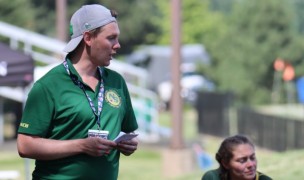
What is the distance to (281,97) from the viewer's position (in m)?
53.3

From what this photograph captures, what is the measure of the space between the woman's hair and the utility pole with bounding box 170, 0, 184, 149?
12063 mm

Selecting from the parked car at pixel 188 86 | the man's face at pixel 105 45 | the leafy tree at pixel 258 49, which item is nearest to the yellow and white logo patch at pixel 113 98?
the man's face at pixel 105 45

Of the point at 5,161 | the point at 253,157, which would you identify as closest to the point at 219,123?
the point at 5,161

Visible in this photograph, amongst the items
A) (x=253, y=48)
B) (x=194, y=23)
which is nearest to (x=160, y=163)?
(x=253, y=48)

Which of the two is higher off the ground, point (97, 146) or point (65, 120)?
point (65, 120)

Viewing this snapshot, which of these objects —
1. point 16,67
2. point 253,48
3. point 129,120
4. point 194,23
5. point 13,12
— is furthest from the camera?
point 194,23

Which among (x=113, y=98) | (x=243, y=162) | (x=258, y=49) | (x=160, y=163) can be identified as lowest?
(x=160, y=163)

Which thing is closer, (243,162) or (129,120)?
(129,120)

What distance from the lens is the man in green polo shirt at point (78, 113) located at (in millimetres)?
4086

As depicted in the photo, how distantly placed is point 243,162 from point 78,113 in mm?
1285

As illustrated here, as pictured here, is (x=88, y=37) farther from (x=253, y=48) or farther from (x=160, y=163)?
(x=253, y=48)

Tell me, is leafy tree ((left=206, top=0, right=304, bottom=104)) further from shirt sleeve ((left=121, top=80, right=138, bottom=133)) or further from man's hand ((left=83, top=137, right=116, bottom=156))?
man's hand ((left=83, top=137, right=116, bottom=156))

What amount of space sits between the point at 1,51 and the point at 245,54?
4166cm

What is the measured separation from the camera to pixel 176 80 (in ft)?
57.8
